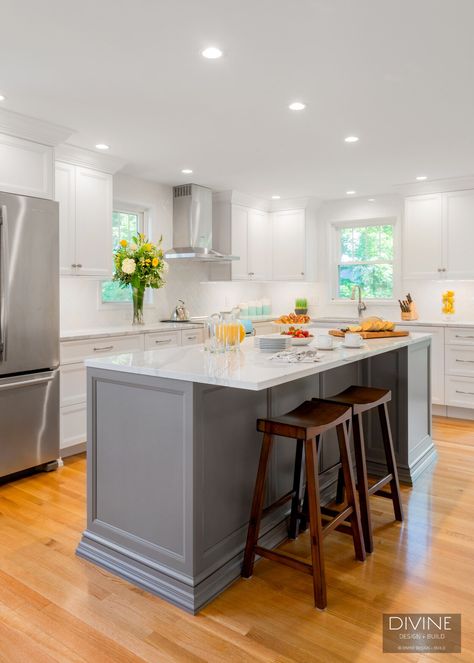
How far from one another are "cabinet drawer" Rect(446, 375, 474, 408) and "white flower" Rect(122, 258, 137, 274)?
11.4ft

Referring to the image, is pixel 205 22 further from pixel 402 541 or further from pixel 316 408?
pixel 402 541

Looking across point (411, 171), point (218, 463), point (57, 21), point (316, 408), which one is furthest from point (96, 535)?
point (411, 171)

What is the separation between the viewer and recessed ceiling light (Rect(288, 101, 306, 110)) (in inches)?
128

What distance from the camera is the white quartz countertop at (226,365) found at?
1898 millimetres

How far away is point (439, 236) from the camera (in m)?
5.55

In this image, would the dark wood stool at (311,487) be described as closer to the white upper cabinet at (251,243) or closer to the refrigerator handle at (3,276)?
the refrigerator handle at (3,276)

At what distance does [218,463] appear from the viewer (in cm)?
215

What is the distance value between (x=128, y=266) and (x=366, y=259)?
10.7ft

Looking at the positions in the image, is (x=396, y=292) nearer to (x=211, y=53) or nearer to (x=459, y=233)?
(x=459, y=233)

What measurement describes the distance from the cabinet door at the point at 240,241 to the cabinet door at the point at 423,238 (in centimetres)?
191

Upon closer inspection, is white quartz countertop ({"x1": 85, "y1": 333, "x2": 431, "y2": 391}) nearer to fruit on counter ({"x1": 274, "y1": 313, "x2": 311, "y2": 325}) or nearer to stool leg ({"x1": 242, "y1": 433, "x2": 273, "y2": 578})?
stool leg ({"x1": 242, "y1": 433, "x2": 273, "y2": 578})

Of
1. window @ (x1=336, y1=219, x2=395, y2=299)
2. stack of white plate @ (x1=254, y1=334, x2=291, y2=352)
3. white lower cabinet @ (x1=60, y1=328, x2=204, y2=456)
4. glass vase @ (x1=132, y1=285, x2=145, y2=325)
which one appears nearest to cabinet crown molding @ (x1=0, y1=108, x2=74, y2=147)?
white lower cabinet @ (x1=60, y1=328, x2=204, y2=456)

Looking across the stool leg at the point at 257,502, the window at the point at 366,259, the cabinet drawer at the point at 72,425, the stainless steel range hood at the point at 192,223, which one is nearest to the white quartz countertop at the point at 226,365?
the stool leg at the point at 257,502

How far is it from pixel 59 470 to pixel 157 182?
3.25m
